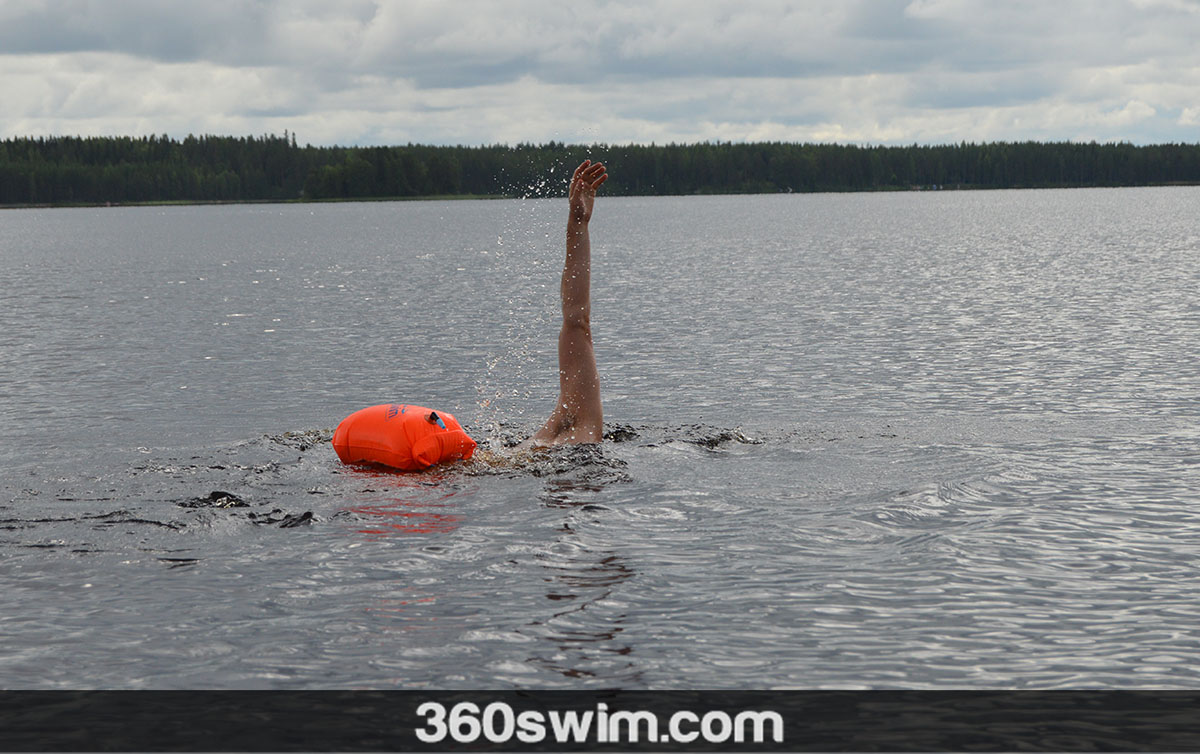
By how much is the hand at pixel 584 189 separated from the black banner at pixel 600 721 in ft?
28.3

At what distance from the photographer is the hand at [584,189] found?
1786cm

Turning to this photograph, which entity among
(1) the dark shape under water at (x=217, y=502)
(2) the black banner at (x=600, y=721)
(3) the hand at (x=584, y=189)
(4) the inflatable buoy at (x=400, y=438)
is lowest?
(2) the black banner at (x=600, y=721)

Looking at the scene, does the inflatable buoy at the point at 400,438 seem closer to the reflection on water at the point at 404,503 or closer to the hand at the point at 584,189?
the reflection on water at the point at 404,503

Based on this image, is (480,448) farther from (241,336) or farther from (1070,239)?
(1070,239)

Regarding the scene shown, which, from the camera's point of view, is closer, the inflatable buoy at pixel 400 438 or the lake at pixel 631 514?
the lake at pixel 631 514

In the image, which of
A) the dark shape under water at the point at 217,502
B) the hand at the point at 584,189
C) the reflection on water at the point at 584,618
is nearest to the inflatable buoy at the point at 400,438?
the dark shape under water at the point at 217,502

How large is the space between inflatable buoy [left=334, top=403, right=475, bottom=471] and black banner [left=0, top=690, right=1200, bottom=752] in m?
8.19

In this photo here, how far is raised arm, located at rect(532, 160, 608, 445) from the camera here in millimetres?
17938

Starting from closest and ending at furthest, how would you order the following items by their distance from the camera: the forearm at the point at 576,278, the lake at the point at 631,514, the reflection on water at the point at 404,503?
the lake at the point at 631,514 < the reflection on water at the point at 404,503 < the forearm at the point at 576,278

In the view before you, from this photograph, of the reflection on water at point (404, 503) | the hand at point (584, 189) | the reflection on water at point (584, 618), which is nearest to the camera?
the reflection on water at point (584, 618)

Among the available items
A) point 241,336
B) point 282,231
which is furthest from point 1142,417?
point 282,231

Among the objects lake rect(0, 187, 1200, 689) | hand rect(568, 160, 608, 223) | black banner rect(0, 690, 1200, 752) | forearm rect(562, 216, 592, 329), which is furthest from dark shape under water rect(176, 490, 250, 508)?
black banner rect(0, 690, 1200, 752)

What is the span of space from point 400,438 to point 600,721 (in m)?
9.21

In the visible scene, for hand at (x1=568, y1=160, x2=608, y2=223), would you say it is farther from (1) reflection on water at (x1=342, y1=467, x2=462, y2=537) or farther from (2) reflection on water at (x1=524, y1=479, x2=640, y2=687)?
(2) reflection on water at (x1=524, y1=479, x2=640, y2=687)
